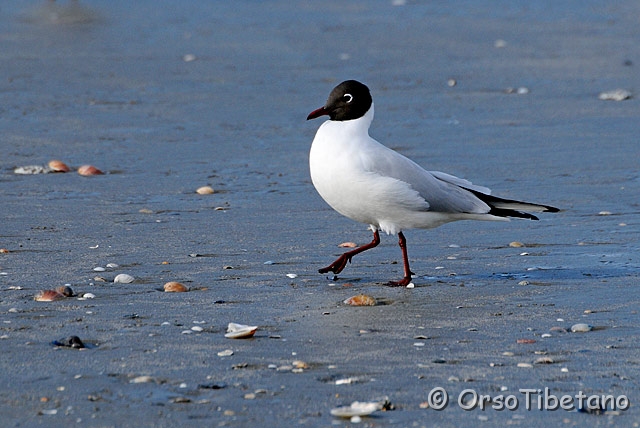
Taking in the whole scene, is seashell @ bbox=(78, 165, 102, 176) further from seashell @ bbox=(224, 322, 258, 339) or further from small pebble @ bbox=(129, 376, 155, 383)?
small pebble @ bbox=(129, 376, 155, 383)

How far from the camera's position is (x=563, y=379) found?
4480 mm

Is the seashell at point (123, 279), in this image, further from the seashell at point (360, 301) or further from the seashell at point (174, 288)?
the seashell at point (360, 301)

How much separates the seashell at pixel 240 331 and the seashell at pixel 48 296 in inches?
40.5

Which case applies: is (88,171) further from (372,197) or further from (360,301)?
(360,301)

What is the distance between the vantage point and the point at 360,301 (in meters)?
5.80

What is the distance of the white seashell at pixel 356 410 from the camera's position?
4043mm

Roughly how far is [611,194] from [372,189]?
2.74 meters

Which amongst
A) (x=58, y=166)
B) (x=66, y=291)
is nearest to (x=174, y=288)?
(x=66, y=291)

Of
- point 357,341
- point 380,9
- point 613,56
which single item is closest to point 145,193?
point 357,341

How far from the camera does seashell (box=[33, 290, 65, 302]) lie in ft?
18.5

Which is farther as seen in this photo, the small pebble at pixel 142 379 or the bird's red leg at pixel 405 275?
the bird's red leg at pixel 405 275

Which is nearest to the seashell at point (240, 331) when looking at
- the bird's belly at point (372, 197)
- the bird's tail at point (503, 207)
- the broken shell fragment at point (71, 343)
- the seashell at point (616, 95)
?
the broken shell fragment at point (71, 343)

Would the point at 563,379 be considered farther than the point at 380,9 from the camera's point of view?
No

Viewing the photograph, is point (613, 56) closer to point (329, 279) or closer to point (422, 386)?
point (329, 279)
